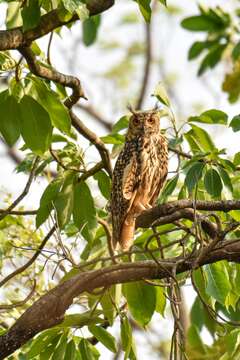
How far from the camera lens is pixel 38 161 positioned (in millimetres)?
5195

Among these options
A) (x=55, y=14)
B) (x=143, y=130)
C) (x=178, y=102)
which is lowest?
(x=55, y=14)

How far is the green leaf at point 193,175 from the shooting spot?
13.8ft

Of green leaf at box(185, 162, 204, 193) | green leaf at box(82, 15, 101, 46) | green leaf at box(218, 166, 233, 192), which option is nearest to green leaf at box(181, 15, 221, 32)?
green leaf at box(82, 15, 101, 46)

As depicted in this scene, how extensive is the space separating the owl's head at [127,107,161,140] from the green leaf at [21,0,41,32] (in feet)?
6.95

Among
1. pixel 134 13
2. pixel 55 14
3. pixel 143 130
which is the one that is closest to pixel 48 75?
pixel 55 14

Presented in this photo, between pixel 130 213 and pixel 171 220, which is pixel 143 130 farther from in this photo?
pixel 171 220

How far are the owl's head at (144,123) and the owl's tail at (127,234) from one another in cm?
78

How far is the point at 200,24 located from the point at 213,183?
254 cm

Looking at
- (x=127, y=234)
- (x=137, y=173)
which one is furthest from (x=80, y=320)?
(x=137, y=173)

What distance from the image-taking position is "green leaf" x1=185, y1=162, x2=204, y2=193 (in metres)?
4.20

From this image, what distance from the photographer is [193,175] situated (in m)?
4.23

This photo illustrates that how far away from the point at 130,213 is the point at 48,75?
4.37 feet

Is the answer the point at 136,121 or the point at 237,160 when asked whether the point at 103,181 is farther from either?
the point at 136,121

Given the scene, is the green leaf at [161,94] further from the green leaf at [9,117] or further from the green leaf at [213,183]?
the green leaf at [9,117]
